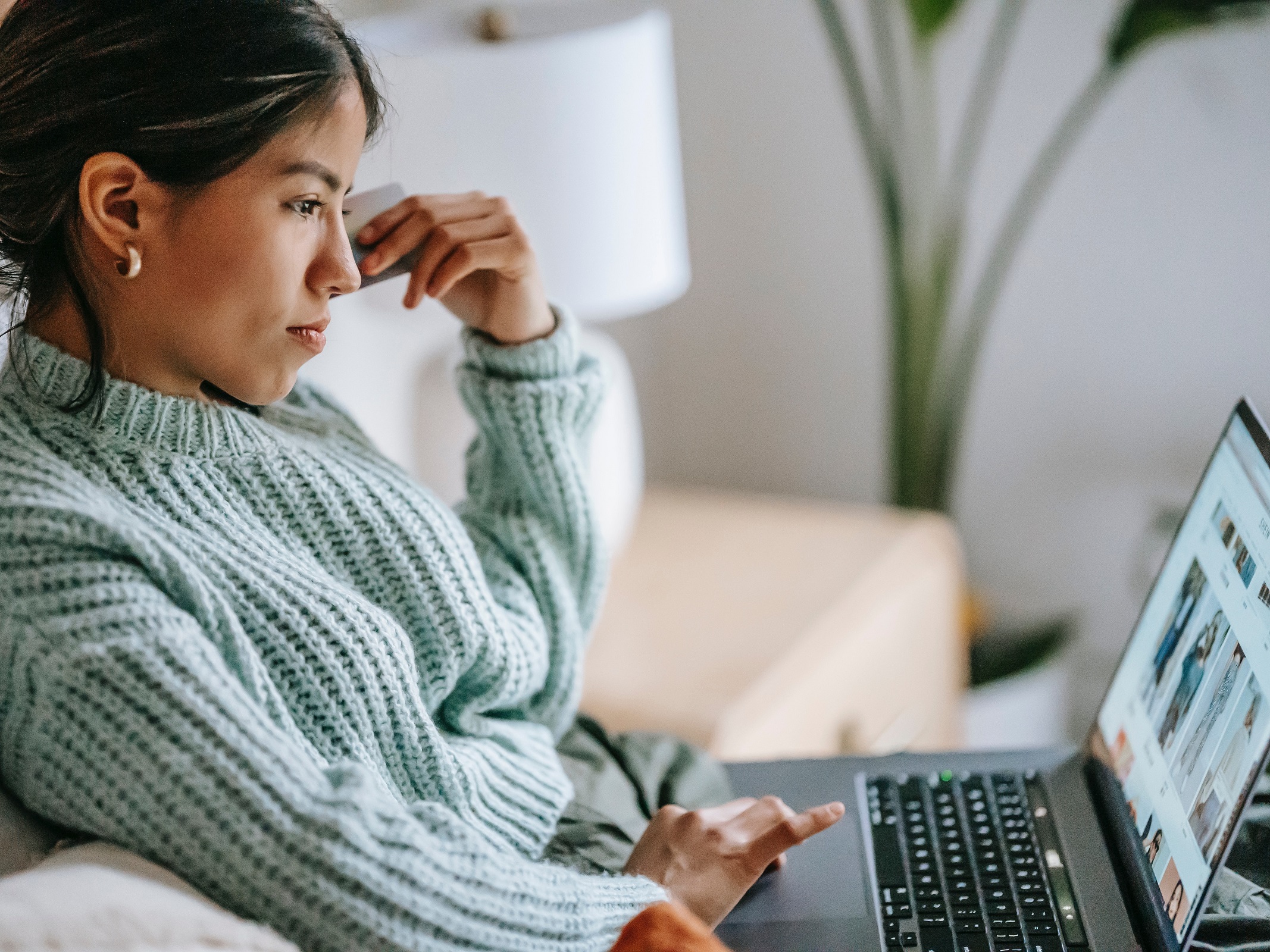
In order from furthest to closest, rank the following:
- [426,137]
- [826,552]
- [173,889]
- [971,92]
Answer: [971,92]
[826,552]
[426,137]
[173,889]

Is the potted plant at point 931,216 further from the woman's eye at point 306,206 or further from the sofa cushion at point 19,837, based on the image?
the sofa cushion at point 19,837

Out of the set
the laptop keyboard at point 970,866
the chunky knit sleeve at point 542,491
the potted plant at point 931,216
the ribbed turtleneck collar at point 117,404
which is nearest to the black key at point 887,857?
the laptop keyboard at point 970,866

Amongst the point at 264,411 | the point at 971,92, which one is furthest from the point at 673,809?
the point at 971,92

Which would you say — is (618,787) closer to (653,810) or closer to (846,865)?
(653,810)

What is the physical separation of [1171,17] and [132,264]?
1.41 m

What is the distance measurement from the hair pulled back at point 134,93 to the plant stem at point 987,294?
1343 mm

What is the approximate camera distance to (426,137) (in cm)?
130

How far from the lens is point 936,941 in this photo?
0.81m

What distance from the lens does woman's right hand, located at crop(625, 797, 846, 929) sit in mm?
813

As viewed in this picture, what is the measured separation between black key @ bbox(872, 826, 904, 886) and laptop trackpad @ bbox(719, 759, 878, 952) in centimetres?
1

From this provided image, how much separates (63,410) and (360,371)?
888 mm

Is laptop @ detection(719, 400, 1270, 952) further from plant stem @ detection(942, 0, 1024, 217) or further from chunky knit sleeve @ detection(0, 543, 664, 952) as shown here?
plant stem @ detection(942, 0, 1024, 217)

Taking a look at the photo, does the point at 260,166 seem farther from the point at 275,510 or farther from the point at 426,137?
the point at 426,137

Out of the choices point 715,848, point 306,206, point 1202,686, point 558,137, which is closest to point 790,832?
point 715,848
